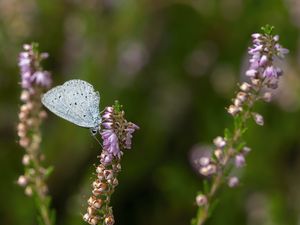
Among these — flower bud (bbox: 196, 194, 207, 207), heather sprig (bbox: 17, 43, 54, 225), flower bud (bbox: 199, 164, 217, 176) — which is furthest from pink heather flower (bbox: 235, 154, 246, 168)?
heather sprig (bbox: 17, 43, 54, 225)

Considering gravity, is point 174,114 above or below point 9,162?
above

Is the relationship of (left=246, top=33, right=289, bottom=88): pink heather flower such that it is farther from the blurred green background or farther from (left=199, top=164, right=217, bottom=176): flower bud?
the blurred green background

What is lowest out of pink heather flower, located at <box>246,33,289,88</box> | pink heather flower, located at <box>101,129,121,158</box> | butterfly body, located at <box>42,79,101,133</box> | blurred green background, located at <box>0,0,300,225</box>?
blurred green background, located at <box>0,0,300,225</box>

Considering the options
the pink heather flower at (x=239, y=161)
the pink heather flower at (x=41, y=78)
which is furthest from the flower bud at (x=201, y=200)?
the pink heather flower at (x=41, y=78)

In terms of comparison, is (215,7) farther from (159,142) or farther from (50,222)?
(50,222)

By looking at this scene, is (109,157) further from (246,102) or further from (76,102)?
(246,102)

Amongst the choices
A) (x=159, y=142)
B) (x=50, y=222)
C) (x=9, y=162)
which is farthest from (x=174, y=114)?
(x=50, y=222)

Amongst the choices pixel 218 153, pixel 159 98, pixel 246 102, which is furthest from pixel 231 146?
pixel 159 98
